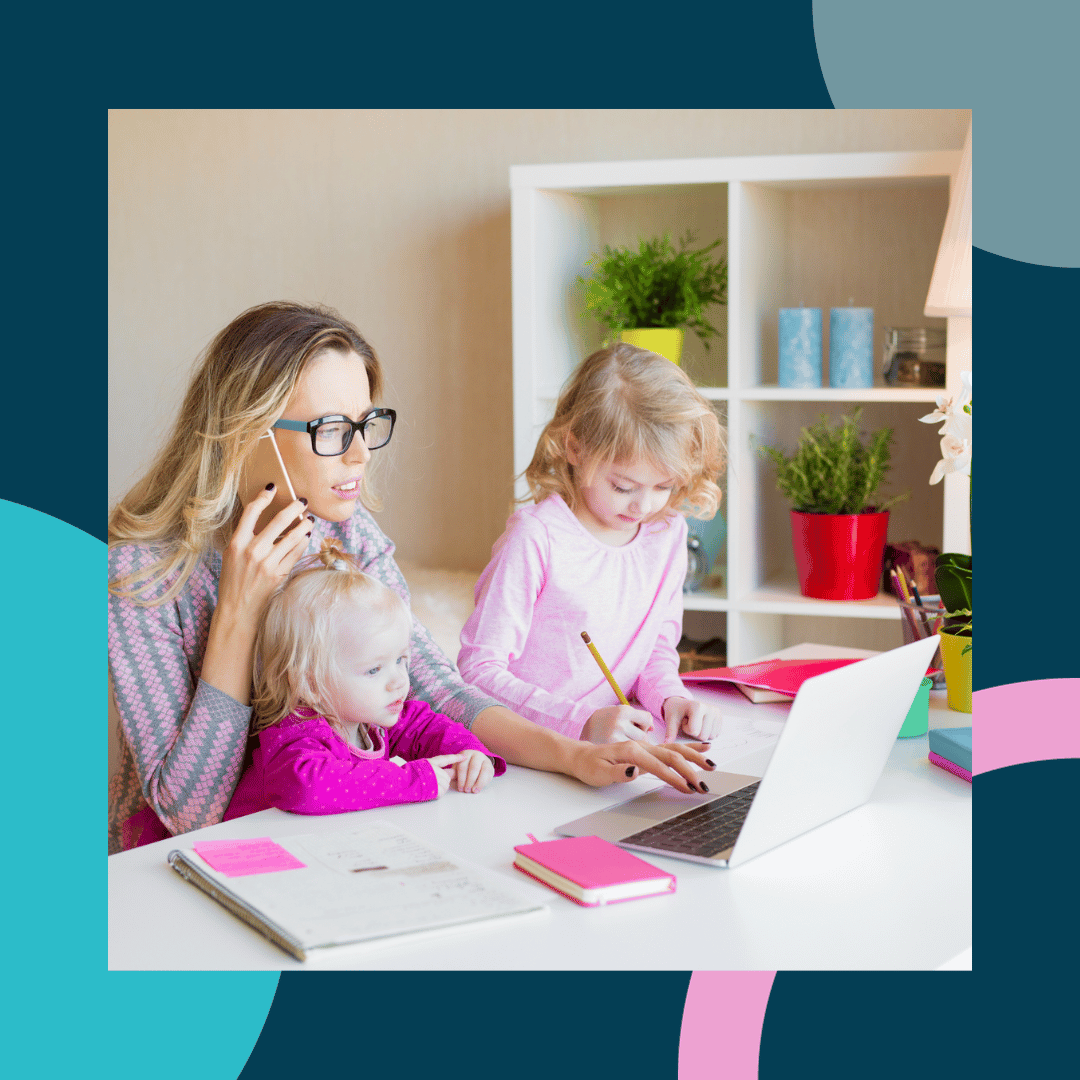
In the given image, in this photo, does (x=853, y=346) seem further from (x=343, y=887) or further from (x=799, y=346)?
(x=343, y=887)

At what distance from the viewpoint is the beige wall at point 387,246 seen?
2.76 m

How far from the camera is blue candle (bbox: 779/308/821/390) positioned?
243 cm

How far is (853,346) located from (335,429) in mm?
1499

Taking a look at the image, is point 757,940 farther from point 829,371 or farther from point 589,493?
Result: point 829,371

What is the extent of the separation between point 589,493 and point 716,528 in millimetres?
907

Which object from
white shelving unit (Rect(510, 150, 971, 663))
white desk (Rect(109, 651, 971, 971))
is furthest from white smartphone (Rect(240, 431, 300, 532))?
white shelving unit (Rect(510, 150, 971, 663))

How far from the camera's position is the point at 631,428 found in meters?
1.65

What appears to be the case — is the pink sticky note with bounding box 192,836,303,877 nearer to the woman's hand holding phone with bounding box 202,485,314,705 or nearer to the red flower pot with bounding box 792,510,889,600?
the woman's hand holding phone with bounding box 202,485,314,705

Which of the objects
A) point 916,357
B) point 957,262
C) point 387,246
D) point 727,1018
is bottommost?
point 727,1018

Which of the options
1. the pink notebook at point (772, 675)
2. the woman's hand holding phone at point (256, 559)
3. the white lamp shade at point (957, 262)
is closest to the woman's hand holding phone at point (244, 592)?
the woman's hand holding phone at point (256, 559)

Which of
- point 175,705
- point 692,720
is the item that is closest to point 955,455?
point 692,720

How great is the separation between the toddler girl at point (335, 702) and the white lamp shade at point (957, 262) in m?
1.33
